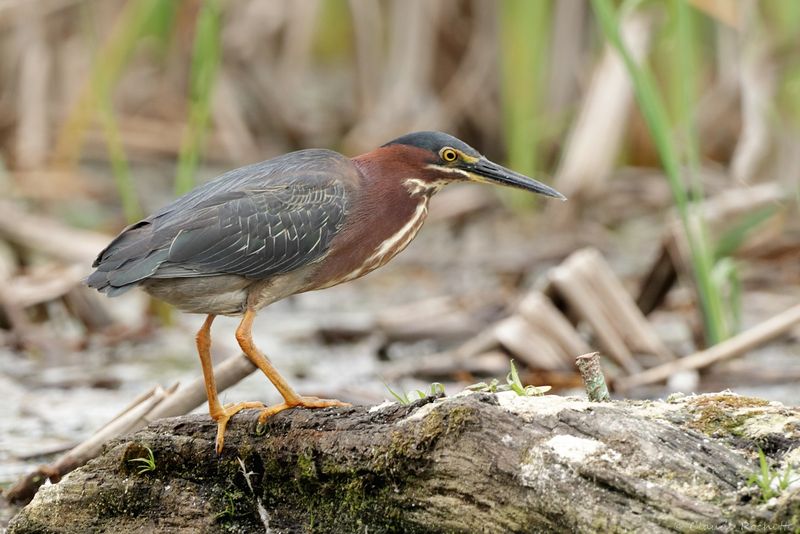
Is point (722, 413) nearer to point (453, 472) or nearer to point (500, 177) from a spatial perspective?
point (453, 472)

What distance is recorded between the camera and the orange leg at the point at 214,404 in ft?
11.9

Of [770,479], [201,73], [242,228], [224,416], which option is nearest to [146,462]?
[224,416]

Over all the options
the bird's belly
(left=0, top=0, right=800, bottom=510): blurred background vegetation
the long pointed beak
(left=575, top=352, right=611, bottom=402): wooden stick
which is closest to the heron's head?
the long pointed beak

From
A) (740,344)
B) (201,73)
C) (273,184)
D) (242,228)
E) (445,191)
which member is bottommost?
(445,191)

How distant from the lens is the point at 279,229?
4.21 meters

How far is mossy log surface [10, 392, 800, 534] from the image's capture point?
2836 millimetres

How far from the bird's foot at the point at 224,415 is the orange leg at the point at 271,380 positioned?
3.5 inches

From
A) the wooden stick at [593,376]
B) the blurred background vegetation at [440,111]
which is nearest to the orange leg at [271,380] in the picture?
the wooden stick at [593,376]

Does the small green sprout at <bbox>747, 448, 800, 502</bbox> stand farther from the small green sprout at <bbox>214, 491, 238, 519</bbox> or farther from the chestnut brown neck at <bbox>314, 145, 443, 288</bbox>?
the chestnut brown neck at <bbox>314, 145, 443, 288</bbox>

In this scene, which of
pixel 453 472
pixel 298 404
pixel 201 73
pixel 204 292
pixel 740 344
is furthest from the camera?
pixel 201 73

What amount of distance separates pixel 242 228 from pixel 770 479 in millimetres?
2115

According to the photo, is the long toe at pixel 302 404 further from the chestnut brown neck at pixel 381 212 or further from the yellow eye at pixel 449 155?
the yellow eye at pixel 449 155

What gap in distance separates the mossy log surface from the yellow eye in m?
1.27

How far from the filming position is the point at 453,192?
10.2 meters
